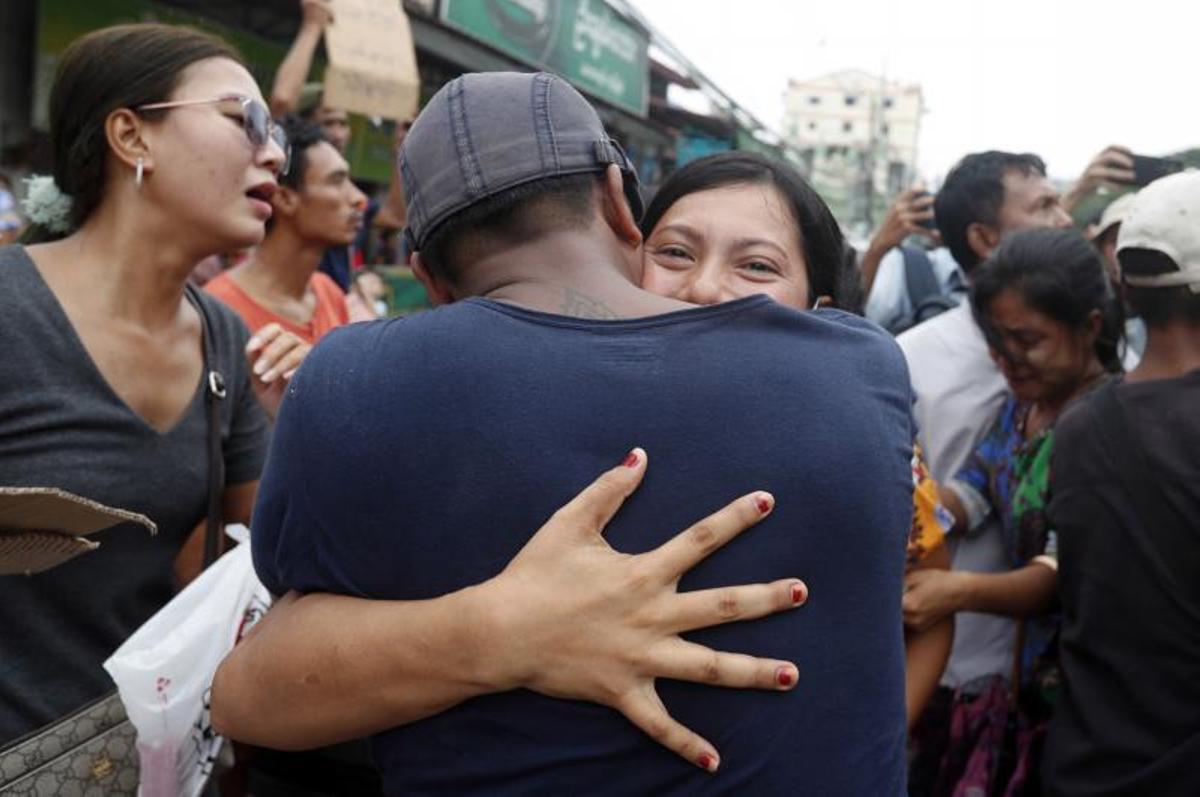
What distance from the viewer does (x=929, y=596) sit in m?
2.06

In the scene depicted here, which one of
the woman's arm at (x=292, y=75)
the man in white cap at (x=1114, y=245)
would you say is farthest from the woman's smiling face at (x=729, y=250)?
the woman's arm at (x=292, y=75)

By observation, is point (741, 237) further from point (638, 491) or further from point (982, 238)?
point (982, 238)

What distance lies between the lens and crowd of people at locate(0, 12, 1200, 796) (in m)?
1.05

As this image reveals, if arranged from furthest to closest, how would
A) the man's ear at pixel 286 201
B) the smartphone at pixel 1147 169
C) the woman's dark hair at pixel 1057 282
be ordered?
1. the smartphone at pixel 1147 169
2. the man's ear at pixel 286 201
3. the woman's dark hair at pixel 1057 282

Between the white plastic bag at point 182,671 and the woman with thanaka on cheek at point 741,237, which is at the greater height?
the woman with thanaka on cheek at point 741,237

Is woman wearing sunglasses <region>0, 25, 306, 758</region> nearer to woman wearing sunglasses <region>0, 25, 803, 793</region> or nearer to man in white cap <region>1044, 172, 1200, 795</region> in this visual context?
woman wearing sunglasses <region>0, 25, 803, 793</region>

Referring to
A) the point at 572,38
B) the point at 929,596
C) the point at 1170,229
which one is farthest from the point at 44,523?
the point at 572,38

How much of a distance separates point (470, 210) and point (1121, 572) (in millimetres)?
1502

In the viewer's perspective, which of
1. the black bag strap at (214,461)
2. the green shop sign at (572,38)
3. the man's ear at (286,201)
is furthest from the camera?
the green shop sign at (572,38)

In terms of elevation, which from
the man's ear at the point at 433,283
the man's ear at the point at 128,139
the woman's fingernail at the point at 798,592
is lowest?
the woman's fingernail at the point at 798,592

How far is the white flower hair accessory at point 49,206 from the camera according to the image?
2.05 metres

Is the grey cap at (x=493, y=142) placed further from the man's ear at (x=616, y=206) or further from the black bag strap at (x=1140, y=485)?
the black bag strap at (x=1140, y=485)

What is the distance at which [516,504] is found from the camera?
1.05 metres

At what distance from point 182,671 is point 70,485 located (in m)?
0.37
